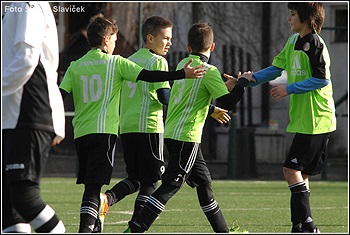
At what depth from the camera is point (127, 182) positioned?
331 inches

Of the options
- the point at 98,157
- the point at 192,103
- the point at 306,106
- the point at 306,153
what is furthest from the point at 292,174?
the point at 98,157

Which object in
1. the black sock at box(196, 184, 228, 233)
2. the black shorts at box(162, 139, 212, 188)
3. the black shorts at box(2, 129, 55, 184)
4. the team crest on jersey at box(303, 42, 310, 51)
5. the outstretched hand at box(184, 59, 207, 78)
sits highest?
the team crest on jersey at box(303, 42, 310, 51)

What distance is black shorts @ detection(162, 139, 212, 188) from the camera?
745 centimetres

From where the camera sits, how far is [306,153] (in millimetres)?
7633

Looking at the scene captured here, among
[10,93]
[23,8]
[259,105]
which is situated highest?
[23,8]

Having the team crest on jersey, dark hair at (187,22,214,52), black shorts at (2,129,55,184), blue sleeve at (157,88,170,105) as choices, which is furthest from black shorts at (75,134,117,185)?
the team crest on jersey

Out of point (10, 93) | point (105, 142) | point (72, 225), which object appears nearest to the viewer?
point (10, 93)

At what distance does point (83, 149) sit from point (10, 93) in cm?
156

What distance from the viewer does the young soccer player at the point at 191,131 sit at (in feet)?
24.3

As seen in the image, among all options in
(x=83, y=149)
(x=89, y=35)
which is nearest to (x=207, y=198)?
(x=83, y=149)

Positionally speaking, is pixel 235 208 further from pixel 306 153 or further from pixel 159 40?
pixel 306 153

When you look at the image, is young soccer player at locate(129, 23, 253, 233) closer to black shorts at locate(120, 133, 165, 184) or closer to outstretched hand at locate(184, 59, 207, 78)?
black shorts at locate(120, 133, 165, 184)

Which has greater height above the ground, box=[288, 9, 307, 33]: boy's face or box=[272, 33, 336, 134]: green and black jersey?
box=[288, 9, 307, 33]: boy's face

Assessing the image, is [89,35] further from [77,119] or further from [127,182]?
→ [127,182]
